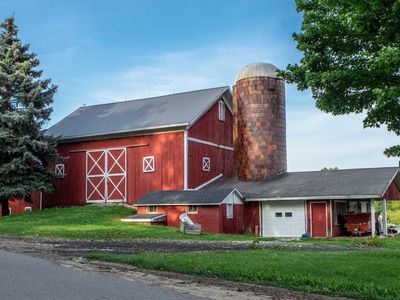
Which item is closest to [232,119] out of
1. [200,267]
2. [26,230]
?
[26,230]

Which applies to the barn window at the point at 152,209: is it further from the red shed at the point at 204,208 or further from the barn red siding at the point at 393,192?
the barn red siding at the point at 393,192

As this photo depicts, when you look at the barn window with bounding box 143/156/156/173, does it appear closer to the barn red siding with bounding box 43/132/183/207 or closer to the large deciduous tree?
the barn red siding with bounding box 43/132/183/207

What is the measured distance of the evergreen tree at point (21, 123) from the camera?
31.2m

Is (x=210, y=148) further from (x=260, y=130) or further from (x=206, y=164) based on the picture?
(x=260, y=130)

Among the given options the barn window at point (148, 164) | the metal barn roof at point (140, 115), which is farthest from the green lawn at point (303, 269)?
the barn window at point (148, 164)

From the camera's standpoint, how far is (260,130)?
34125 mm

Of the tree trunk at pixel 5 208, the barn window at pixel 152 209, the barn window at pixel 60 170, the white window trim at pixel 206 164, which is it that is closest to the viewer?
the barn window at pixel 152 209

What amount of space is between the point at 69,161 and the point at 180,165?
Answer: 9.25 metres

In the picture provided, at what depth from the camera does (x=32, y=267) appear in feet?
35.3

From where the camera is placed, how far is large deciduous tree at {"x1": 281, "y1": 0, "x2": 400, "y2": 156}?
11.5 metres

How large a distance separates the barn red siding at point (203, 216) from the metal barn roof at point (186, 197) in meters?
0.29

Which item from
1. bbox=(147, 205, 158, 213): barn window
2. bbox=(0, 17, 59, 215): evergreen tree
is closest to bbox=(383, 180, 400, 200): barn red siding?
bbox=(147, 205, 158, 213): barn window

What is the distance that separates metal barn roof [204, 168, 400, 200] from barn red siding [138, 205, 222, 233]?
9.44 feet

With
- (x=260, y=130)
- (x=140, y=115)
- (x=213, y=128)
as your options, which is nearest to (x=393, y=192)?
(x=260, y=130)
